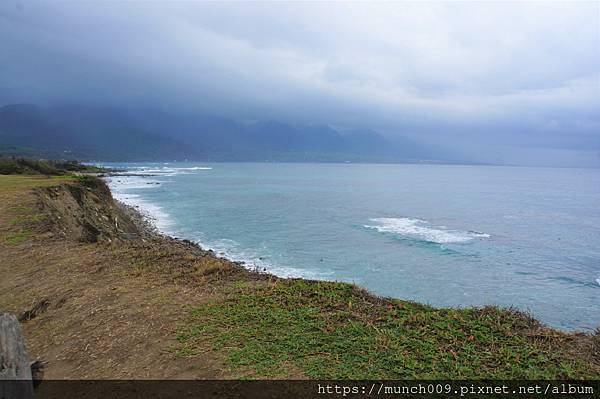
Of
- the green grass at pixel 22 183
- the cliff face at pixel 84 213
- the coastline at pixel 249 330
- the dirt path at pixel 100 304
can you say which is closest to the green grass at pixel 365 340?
the coastline at pixel 249 330

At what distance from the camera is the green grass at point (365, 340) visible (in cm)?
555

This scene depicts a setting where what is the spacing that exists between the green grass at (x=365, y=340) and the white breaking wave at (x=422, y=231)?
2807 centimetres

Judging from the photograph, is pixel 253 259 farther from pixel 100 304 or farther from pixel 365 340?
pixel 365 340

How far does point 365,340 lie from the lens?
644 cm

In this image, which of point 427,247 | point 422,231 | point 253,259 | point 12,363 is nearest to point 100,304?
point 12,363

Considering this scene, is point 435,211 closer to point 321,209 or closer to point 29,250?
point 321,209

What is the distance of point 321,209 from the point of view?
54125 millimetres

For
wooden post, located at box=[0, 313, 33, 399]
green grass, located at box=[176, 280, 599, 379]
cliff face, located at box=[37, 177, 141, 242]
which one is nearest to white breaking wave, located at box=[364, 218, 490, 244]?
cliff face, located at box=[37, 177, 141, 242]

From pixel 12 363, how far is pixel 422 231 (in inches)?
1511

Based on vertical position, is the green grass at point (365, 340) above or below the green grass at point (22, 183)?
below

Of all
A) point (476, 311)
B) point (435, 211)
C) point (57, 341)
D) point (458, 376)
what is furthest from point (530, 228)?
point (57, 341)

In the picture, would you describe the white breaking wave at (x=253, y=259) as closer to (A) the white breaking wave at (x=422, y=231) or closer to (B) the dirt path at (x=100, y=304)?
(B) the dirt path at (x=100, y=304)

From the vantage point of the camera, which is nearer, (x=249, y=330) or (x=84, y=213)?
(x=249, y=330)

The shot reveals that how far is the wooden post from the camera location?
366 cm
